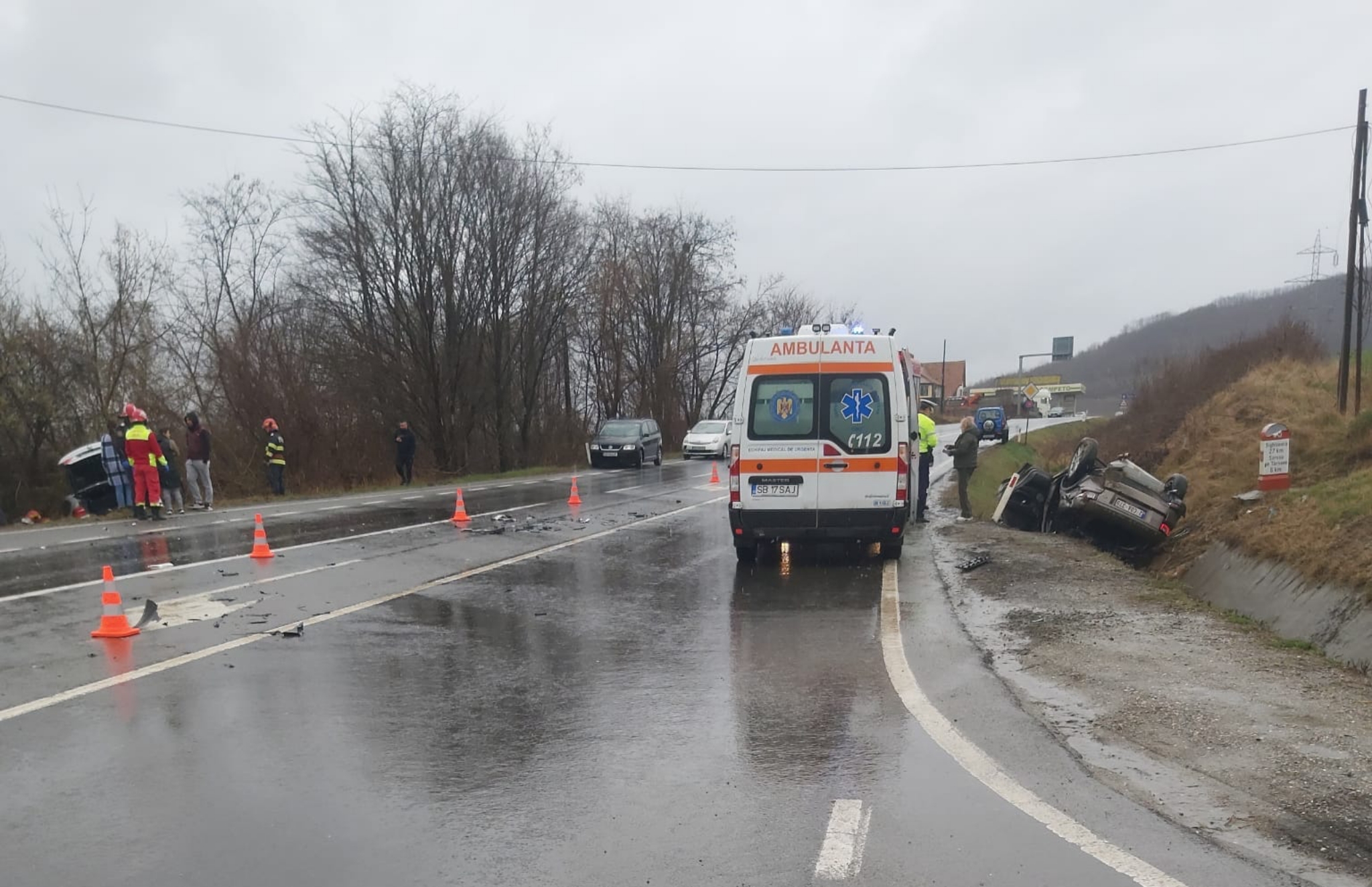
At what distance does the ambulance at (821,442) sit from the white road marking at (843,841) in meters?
6.37

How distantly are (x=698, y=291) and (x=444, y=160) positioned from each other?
23815 mm

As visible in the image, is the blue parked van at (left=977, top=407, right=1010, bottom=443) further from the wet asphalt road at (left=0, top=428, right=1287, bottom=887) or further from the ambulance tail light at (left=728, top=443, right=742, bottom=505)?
the wet asphalt road at (left=0, top=428, right=1287, bottom=887)

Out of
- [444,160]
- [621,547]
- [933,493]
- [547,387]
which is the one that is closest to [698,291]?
[547,387]

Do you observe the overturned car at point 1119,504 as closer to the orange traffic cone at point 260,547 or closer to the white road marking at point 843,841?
the white road marking at point 843,841

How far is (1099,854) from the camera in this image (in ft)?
11.8

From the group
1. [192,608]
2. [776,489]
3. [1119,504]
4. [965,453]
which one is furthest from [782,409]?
[192,608]

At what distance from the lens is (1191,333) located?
238 feet

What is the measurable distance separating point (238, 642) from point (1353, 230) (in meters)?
16.3

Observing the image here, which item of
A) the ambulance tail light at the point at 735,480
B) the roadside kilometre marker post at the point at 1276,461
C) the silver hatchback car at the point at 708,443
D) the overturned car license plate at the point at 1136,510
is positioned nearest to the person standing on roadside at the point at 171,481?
the ambulance tail light at the point at 735,480

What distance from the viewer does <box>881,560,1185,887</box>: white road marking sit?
11.5ft

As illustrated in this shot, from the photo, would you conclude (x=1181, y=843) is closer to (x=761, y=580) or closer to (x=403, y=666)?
(x=403, y=666)

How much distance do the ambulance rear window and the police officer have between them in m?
5.39

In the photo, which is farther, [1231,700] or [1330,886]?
[1231,700]

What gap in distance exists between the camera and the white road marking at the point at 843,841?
350 centimetres
